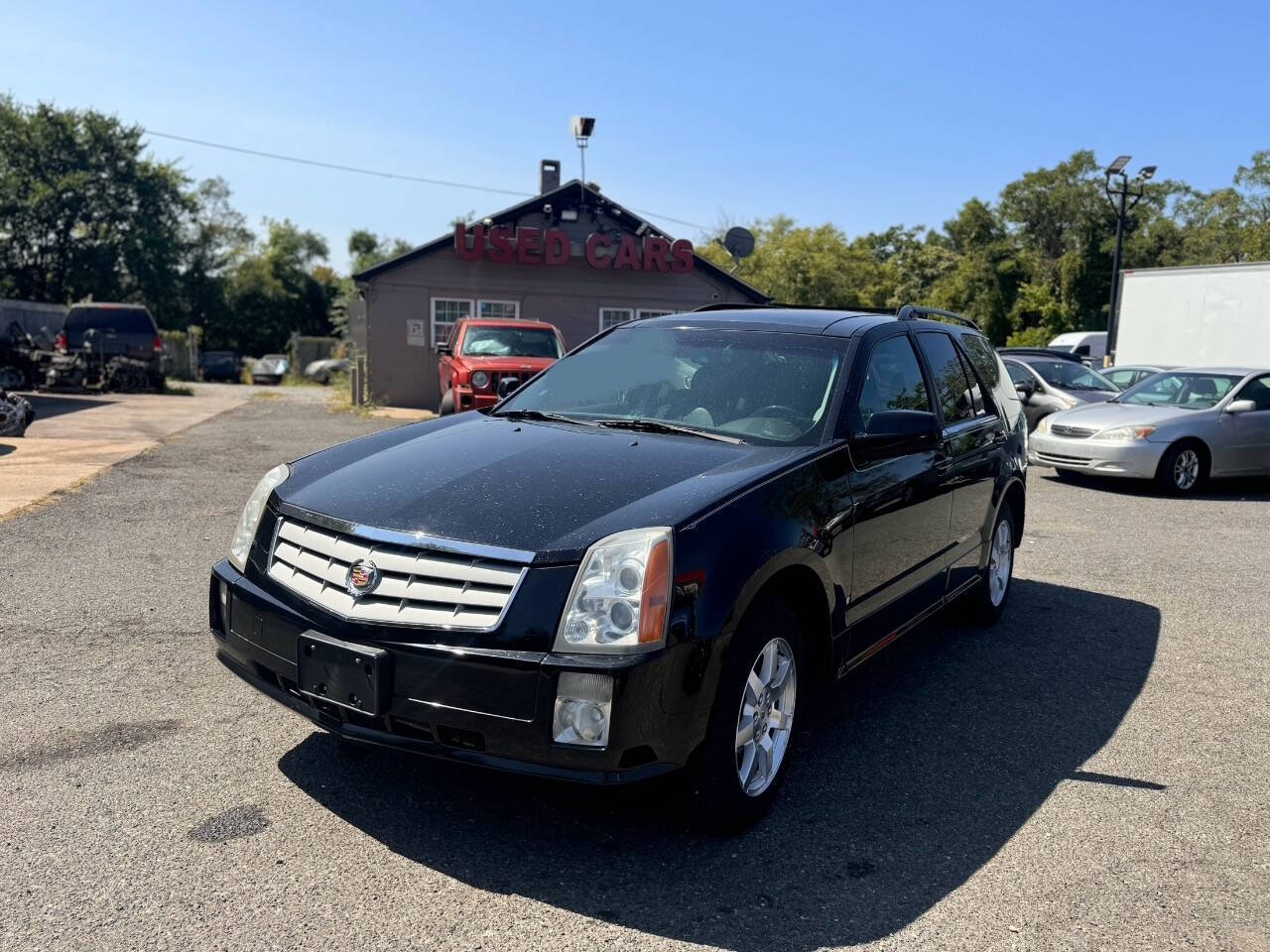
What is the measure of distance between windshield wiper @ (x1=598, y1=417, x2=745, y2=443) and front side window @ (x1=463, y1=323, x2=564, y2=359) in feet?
38.1

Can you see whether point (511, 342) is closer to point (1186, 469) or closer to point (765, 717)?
point (1186, 469)

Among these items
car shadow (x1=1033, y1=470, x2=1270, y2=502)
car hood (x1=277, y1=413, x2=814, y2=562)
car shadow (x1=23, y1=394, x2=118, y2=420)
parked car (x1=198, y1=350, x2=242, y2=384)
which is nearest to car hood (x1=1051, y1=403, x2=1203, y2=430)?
car shadow (x1=1033, y1=470, x2=1270, y2=502)

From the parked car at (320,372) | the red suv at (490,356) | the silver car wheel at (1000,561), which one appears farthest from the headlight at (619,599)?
the parked car at (320,372)

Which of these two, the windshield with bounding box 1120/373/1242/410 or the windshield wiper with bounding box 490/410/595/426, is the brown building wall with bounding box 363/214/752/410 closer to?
the windshield with bounding box 1120/373/1242/410

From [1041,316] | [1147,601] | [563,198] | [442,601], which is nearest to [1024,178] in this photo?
[1041,316]

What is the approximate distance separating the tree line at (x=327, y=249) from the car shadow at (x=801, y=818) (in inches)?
1550

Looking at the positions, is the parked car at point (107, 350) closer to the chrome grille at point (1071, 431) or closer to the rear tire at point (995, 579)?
the chrome grille at point (1071, 431)

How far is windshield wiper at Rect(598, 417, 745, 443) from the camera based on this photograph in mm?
4031

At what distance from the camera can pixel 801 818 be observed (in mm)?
3533

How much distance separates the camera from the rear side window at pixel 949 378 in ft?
17.0

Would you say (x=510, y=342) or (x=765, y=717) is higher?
(x=510, y=342)

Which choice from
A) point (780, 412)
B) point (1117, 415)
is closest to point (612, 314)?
point (1117, 415)

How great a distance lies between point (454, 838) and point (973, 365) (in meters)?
3.95

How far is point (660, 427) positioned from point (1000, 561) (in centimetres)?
296
